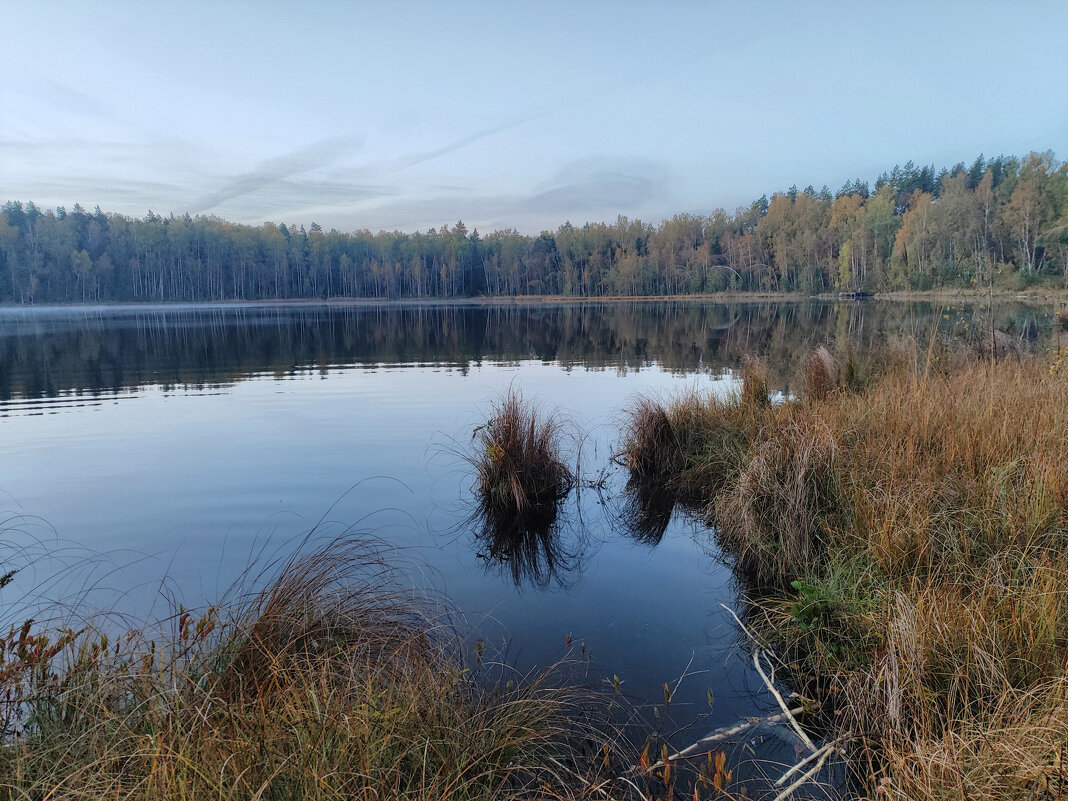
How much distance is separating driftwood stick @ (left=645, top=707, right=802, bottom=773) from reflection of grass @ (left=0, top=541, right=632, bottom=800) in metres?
0.40

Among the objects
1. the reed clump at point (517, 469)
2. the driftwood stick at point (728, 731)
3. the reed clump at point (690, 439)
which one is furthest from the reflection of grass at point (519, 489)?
the driftwood stick at point (728, 731)

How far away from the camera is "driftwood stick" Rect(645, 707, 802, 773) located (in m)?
3.02

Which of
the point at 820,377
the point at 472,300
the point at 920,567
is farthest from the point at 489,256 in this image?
the point at 920,567

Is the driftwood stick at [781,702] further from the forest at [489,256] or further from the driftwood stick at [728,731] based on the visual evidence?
the forest at [489,256]

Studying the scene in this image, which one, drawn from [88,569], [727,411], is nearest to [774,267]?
[727,411]

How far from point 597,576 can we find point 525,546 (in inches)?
39.1

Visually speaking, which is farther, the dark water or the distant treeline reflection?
the distant treeline reflection

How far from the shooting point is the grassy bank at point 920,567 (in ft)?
7.89

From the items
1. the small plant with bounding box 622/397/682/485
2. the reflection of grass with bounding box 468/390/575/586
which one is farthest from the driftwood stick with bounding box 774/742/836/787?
the small plant with bounding box 622/397/682/485

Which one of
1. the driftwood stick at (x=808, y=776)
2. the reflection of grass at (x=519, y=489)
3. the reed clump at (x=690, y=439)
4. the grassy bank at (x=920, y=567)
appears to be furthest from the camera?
the reed clump at (x=690, y=439)

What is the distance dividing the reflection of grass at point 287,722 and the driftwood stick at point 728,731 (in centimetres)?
40

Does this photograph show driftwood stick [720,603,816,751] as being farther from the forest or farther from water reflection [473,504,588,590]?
the forest

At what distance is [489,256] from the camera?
379 ft

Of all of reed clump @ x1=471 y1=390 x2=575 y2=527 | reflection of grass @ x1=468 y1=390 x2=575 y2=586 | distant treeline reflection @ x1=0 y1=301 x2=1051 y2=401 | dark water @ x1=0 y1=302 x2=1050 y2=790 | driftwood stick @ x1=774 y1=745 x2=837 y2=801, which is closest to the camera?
driftwood stick @ x1=774 y1=745 x2=837 y2=801
